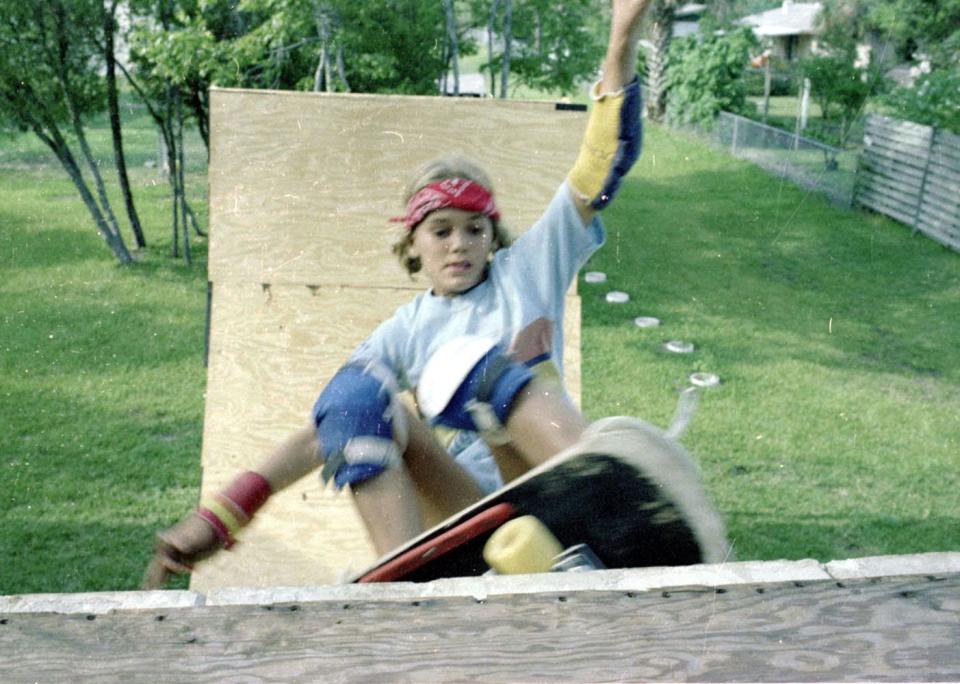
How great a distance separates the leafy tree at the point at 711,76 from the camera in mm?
16422

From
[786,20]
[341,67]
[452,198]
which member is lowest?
[452,198]

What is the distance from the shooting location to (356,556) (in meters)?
3.52

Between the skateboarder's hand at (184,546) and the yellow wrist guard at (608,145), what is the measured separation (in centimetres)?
120

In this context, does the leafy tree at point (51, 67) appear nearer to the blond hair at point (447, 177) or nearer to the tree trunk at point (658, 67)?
the blond hair at point (447, 177)

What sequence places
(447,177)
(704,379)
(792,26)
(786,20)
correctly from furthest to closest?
(786,20) → (792,26) → (704,379) → (447,177)

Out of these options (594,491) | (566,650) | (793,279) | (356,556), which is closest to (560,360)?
(594,491)

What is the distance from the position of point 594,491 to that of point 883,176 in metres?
10.5

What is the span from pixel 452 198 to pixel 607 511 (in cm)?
106

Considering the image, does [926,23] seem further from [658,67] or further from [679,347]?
[679,347]

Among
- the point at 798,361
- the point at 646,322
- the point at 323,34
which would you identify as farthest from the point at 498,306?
the point at 646,322

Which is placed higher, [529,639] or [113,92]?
[113,92]

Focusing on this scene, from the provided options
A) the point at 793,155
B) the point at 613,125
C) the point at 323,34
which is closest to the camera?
the point at 613,125

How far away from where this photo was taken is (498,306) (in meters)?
2.55

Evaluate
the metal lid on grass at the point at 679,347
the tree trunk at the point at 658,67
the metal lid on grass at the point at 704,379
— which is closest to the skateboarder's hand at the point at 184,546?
the metal lid on grass at the point at 704,379
